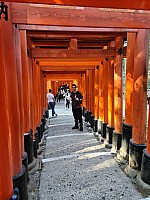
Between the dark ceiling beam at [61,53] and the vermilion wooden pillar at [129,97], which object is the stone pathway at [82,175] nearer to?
the vermilion wooden pillar at [129,97]

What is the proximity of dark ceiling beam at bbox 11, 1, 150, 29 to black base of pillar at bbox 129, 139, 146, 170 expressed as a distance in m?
2.07

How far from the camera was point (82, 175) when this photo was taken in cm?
367

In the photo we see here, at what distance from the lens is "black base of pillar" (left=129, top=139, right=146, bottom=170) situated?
3402mm

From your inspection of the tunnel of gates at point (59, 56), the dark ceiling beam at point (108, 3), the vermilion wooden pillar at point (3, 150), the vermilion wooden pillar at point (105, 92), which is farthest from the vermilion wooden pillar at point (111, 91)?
the vermilion wooden pillar at point (3, 150)

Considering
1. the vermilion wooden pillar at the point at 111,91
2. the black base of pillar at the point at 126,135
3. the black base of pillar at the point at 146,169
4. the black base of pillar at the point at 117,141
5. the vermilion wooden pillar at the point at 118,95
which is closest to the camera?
the black base of pillar at the point at 146,169

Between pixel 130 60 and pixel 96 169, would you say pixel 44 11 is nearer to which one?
pixel 130 60

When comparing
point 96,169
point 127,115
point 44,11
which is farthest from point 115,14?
point 96,169

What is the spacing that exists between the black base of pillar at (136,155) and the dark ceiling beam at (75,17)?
2074 mm

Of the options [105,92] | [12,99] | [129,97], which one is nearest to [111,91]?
[105,92]

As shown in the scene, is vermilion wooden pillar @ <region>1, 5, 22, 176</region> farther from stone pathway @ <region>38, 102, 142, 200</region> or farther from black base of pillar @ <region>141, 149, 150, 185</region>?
black base of pillar @ <region>141, 149, 150, 185</region>

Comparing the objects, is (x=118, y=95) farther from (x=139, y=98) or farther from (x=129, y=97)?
(x=139, y=98)

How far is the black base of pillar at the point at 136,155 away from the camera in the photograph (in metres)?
3.40

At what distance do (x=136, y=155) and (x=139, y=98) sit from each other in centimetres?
106

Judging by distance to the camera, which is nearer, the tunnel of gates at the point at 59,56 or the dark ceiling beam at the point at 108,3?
the dark ceiling beam at the point at 108,3
